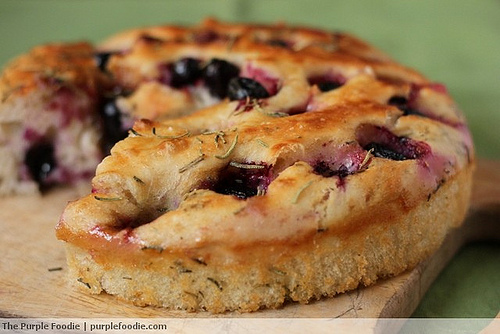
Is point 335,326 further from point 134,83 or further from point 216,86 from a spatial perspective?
point 134,83

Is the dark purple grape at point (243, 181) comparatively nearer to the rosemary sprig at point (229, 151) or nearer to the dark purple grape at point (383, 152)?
the rosemary sprig at point (229, 151)

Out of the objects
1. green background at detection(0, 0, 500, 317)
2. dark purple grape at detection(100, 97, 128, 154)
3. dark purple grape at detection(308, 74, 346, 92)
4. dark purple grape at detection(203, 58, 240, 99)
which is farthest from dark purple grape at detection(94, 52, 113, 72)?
green background at detection(0, 0, 500, 317)

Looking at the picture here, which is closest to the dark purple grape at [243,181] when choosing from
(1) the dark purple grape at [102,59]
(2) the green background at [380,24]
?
(1) the dark purple grape at [102,59]

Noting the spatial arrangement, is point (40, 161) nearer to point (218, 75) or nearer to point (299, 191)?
point (218, 75)

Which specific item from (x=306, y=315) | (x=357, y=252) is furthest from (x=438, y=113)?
(x=306, y=315)

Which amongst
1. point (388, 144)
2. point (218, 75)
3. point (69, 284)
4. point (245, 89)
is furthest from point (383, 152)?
point (69, 284)

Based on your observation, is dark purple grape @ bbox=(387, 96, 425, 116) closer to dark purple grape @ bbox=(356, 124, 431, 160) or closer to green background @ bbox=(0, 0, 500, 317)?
dark purple grape @ bbox=(356, 124, 431, 160)
